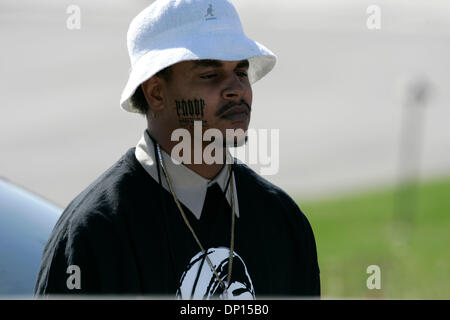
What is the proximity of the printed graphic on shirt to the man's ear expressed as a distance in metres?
0.49

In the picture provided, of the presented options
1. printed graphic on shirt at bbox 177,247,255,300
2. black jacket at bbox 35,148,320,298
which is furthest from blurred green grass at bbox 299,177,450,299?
printed graphic on shirt at bbox 177,247,255,300

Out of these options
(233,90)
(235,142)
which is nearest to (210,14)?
(233,90)

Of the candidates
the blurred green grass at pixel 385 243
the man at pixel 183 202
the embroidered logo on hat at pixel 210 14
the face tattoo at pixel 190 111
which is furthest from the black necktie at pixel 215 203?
the blurred green grass at pixel 385 243

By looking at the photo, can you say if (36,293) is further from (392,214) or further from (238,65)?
(392,214)

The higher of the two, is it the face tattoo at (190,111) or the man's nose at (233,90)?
the man's nose at (233,90)

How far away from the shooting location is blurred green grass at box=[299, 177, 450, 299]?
749cm

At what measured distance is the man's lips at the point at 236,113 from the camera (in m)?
2.62

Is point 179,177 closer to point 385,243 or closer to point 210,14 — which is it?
point 210,14

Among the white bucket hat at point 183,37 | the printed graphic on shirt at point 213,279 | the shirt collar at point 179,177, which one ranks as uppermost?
the white bucket hat at point 183,37

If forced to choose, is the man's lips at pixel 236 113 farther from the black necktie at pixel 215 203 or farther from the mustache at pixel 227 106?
the black necktie at pixel 215 203

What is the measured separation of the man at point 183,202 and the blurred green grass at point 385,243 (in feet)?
10.4

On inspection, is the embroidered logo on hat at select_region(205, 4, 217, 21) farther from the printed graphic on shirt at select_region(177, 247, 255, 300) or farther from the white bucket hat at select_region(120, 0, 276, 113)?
the printed graphic on shirt at select_region(177, 247, 255, 300)

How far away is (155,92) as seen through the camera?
276cm
